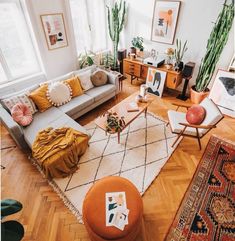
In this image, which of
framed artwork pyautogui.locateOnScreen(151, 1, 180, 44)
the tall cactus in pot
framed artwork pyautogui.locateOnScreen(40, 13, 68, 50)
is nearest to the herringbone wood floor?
framed artwork pyautogui.locateOnScreen(40, 13, 68, 50)

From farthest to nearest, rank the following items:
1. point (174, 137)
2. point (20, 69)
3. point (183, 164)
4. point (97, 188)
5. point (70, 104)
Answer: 1. point (20, 69)
2. point (70, 104)
3. point (174, 137)
4. point (183, 164)
5. point (97, 188)

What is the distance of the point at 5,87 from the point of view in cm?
347

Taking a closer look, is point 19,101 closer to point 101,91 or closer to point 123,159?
point 101,91

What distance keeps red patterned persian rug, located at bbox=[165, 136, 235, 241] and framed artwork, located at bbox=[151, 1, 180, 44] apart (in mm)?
2801

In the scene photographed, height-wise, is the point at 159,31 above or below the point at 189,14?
below

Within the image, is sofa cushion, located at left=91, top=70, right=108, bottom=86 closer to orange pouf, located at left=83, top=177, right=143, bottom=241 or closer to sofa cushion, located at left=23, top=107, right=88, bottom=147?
sofa cushion, located at left=23, top=107, right=88, bottom=147

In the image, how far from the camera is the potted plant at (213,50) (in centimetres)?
291

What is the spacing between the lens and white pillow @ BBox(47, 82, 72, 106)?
326cm

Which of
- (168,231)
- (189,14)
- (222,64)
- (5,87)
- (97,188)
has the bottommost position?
(168,231)

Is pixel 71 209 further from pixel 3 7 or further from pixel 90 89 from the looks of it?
pixel 3 7

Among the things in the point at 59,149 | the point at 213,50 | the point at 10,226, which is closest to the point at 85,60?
the point at 59,149

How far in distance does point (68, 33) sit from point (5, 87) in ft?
5.99

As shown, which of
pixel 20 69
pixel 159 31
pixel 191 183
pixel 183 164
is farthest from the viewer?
pixel 159 31

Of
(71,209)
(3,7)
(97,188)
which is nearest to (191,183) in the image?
(97,188)
